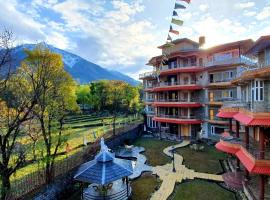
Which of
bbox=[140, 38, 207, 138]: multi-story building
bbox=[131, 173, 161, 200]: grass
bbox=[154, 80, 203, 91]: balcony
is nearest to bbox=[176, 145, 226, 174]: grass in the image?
bbox=[131, 173, 161, 200]: grass

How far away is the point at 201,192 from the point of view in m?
15.8

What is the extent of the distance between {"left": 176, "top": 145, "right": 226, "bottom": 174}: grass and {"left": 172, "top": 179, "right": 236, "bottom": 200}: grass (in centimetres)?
311

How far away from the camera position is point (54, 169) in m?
16.0

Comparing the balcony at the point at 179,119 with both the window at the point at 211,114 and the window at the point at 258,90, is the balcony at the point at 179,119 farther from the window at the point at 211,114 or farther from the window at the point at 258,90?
the window at the point at 258,90

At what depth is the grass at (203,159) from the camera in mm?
20698

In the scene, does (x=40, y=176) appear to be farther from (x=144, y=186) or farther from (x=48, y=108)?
(x=144, y=186)

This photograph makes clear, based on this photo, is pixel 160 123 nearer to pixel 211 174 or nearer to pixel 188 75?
pixel 188 75

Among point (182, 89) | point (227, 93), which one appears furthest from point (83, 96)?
point (227, 93)

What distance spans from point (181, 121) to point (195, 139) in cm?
363

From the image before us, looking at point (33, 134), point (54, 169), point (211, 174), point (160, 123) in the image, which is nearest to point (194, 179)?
point (211, 174)

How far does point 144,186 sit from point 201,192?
4546mm

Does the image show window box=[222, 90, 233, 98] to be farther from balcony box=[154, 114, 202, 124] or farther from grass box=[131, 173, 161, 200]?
grass box=[131, 173, 161, 200]

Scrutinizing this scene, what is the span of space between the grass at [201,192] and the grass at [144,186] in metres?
1.93

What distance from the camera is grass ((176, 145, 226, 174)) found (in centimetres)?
2070
